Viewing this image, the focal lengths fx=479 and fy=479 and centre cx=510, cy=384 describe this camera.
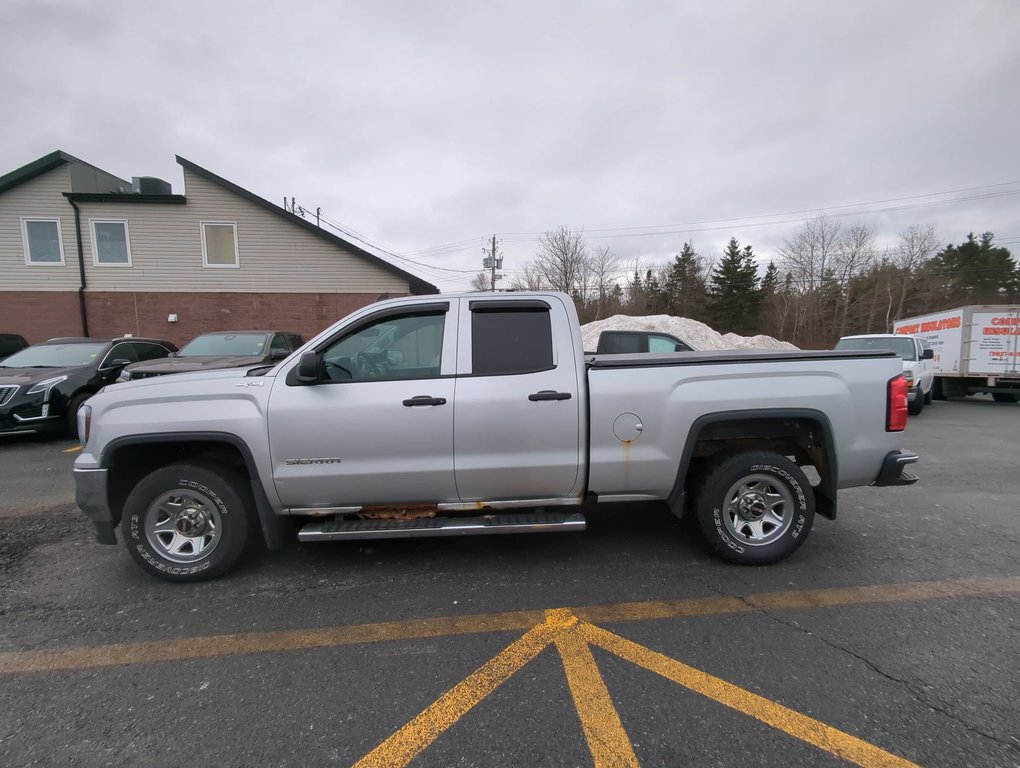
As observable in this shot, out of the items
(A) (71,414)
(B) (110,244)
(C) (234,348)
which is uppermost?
(B) (110,244)

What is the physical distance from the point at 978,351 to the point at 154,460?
58.2ft

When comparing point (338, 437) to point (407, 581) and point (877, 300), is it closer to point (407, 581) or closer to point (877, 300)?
point (407, 581)

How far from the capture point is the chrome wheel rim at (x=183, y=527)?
331cm

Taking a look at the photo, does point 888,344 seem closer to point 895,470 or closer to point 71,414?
point 895,470

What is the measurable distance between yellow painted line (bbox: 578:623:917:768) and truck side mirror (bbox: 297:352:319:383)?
2.31 metres

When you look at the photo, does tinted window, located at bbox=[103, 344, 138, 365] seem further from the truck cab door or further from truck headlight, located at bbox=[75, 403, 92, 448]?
the truck cab door

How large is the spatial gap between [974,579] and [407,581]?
156 inches

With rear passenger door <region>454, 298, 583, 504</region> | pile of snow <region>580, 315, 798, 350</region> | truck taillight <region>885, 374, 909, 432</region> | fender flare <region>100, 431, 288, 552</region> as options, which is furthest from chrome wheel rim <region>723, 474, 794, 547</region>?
pile of snow <region>580, 315, 798, 350</region>

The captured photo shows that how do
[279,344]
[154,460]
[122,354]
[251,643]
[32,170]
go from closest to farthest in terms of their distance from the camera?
[251,643]
[154,460]
[122,354]
[279,344]
[32,170]

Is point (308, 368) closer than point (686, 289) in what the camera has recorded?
Yes

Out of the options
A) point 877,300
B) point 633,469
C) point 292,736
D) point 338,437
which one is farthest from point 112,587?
point 877,300

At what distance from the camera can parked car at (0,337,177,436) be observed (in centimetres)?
722

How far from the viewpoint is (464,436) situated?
10.7 feet

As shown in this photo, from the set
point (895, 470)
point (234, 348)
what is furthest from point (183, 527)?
point (234, 348)
